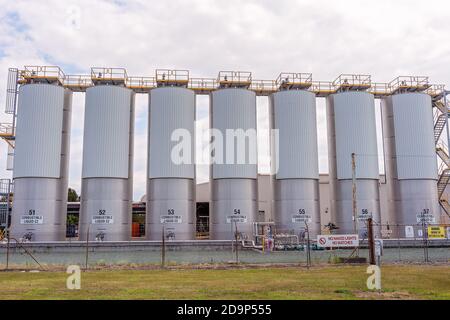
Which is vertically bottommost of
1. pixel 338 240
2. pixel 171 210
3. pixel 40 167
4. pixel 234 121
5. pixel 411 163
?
pixel 338 240

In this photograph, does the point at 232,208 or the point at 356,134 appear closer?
the point at 232,208

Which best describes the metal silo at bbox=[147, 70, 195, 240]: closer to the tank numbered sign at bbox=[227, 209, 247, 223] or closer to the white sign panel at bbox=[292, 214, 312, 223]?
the tank numbered sign at bbox=[227, 209, 247, 223]

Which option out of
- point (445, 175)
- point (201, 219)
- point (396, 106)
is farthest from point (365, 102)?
point (201, 219)

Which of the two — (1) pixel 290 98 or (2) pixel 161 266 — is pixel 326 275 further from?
(1) pixel 290 98

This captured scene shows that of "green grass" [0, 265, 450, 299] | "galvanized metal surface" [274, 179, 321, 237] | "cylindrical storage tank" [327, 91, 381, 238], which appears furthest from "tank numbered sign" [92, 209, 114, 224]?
"cylindrical storage tank" [327, 91, 381, 238]

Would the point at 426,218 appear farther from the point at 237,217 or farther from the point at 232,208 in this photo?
the point at 232,208

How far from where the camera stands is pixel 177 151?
136ft

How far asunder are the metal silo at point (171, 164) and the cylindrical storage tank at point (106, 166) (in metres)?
2.24

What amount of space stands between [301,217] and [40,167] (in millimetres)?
24225

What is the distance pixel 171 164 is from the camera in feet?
134

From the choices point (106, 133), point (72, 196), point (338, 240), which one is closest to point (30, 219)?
point (106, 133)

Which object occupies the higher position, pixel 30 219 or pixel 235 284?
pixel 30 219

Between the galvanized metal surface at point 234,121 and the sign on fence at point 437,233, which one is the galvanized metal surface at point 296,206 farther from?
the sign on fence at point 437,233

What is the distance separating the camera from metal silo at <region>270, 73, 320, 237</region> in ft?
136
